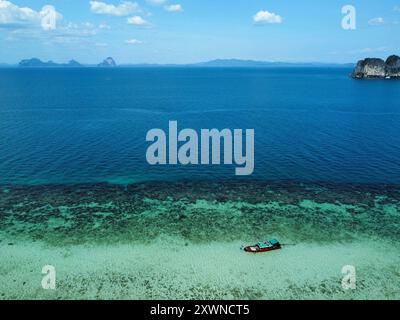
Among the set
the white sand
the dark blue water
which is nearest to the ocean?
the white sand

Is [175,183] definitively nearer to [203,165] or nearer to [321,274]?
[203,165]

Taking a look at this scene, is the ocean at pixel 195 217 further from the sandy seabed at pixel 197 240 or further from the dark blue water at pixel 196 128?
the dark blue water at pixel 196 128

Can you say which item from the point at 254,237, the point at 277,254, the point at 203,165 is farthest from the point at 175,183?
the point at 277,254

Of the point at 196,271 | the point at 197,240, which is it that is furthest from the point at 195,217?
the point at 196,271

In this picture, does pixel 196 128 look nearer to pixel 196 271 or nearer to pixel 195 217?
pixel 195 217

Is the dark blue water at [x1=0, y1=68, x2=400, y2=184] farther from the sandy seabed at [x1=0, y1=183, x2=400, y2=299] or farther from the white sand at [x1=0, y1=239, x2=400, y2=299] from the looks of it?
the white sand at [x1=0, y1=239, x2=400, y2=299]

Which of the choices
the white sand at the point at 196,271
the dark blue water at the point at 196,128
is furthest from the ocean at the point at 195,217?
the dark blue water at the point at 196,128
